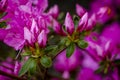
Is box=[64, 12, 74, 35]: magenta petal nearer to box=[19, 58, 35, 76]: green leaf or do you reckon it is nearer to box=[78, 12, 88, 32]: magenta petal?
box=[78, 12, 88, 32]: magenta petal

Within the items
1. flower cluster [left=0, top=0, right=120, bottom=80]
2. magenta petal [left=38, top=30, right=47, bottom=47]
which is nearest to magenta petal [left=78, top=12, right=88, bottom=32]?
flower cluster [left=0, top=0, right=120, bottom=80]

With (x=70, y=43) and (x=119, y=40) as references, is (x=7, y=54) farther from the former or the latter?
(x=70, y=43)

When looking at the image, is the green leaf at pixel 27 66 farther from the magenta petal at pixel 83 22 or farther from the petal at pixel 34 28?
the magenta petal at pixel 83 22

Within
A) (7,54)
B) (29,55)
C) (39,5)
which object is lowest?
(7,54)

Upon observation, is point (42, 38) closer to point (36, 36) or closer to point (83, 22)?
point (36, 36)

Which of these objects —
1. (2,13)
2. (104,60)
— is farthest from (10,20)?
(104,60)

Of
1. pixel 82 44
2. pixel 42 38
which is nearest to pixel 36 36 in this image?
pixel 42 38

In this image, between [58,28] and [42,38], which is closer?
[42,38]

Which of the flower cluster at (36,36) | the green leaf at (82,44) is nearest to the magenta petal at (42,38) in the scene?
the flower cluster at (36,36)

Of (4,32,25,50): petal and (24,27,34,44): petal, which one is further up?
(24,27,34,44): petal
